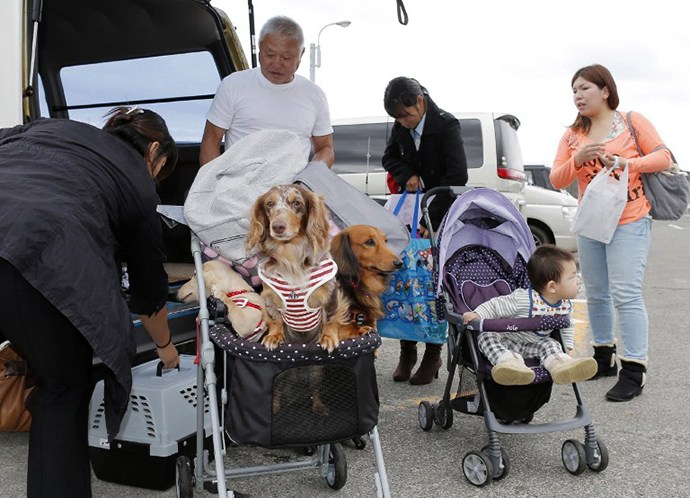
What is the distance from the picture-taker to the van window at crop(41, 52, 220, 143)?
5.20 metres

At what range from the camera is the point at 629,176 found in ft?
13.5

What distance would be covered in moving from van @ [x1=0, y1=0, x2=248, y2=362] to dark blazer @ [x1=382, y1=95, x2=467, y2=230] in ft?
4.73

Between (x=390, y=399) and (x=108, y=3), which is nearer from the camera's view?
(x=390, y=399)

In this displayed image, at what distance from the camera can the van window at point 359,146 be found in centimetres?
987

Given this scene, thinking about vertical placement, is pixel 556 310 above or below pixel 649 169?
below

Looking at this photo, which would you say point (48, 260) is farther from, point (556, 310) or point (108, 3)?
point (108, 3)

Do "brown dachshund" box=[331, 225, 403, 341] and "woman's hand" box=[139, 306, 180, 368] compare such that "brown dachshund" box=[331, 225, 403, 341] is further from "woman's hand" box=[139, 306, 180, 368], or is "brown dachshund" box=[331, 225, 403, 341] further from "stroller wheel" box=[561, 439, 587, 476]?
"stroller wheel" box=[561, 439, 587, 476]

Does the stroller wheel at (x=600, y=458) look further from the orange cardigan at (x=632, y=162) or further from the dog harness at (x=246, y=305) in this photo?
the dog harness at (x=246, y=305)

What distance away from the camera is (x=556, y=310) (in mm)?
3330

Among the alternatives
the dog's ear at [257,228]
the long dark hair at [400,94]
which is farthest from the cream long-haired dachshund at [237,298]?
the long dark hair at [400,94]

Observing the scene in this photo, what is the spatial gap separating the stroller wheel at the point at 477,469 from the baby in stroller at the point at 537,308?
1.45 feet

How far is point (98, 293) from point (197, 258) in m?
0.52

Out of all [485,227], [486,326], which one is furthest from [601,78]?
[486,326]

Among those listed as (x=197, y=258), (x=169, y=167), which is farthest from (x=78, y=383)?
(x=169, y=167)
